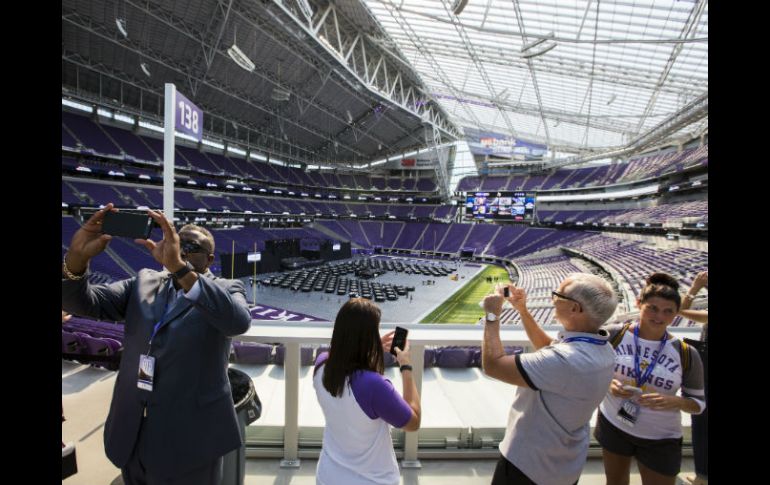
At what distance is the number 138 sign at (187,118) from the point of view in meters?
3.01

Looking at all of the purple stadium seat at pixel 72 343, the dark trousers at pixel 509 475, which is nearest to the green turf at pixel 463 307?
the purple stadium seat at pixel 72 343

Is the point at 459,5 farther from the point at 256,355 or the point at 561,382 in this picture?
the point at 561,382

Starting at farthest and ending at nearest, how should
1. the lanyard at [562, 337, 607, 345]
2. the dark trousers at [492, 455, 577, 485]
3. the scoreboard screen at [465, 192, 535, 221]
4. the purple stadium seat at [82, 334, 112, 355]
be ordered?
the scoreboard screen at [465, 192, 535, 221]
the purple stadium seat at [82, 334, 112, 355]
the dark trousers at [492, 455, 577, 485]
the lanyard at [562, 337, 607, 345]

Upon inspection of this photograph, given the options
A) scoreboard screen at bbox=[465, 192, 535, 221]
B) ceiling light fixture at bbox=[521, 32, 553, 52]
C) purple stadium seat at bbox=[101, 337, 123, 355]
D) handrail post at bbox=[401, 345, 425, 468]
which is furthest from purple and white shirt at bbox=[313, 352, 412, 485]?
scoreboard screen at bbox=[465, 192, 535, 221]

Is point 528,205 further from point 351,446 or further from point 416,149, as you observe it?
point 351,446

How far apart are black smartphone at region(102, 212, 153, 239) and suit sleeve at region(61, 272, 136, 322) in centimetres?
24

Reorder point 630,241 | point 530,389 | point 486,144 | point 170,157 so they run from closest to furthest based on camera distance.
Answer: point 530,389
point 170,157
point 630,241
point 486,144

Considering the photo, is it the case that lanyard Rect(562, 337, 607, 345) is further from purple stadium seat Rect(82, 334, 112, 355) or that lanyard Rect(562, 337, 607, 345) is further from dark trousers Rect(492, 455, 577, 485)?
purple stadium seat Rect(82, 334, 112, 355)

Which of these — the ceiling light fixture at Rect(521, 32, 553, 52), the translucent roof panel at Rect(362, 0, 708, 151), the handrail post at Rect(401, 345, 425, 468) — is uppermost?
the translucent roof panel at Rect(362, 0, 708, 151)

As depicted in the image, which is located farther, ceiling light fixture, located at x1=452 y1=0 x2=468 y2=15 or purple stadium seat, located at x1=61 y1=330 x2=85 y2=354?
ceiling light fixture, located at x1=452 y1=0 x2=468 y2=15

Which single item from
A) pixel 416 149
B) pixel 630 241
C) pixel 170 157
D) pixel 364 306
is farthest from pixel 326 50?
pixel 416 149

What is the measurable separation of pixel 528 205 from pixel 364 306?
2910 cm

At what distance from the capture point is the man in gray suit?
1287 mm
